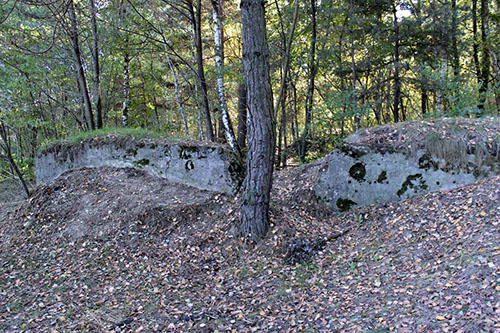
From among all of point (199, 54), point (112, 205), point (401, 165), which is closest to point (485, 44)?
point (401, 165)

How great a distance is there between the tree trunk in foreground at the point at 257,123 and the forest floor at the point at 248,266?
318mm

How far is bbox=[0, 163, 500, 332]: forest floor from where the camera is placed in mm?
3100

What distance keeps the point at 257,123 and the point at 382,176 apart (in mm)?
2254

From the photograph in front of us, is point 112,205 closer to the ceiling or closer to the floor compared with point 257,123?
closer to the floor

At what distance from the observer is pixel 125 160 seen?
23.9 ft

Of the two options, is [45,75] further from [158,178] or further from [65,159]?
[158,178]

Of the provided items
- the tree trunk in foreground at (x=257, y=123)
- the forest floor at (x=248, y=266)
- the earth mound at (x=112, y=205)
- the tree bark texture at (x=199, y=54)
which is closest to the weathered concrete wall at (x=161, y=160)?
the earth mound at (x=112, y=205)

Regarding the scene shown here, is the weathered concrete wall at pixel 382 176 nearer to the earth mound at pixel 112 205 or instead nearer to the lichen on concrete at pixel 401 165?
the lichen on concrete at pixel 401 165

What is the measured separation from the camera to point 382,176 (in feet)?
17.0

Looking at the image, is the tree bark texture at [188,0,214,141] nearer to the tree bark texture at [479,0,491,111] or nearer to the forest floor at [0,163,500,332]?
the forest floor at [0,163,500,332]

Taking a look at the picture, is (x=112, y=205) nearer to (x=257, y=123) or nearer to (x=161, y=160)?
(x=161, y=160)

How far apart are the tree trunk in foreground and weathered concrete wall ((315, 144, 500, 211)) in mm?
1313

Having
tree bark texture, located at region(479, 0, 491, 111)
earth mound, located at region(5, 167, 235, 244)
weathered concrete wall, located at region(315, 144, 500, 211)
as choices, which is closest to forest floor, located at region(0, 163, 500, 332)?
earth mound, located at region(5, 167, 235, 244)

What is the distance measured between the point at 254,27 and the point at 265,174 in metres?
2.04
